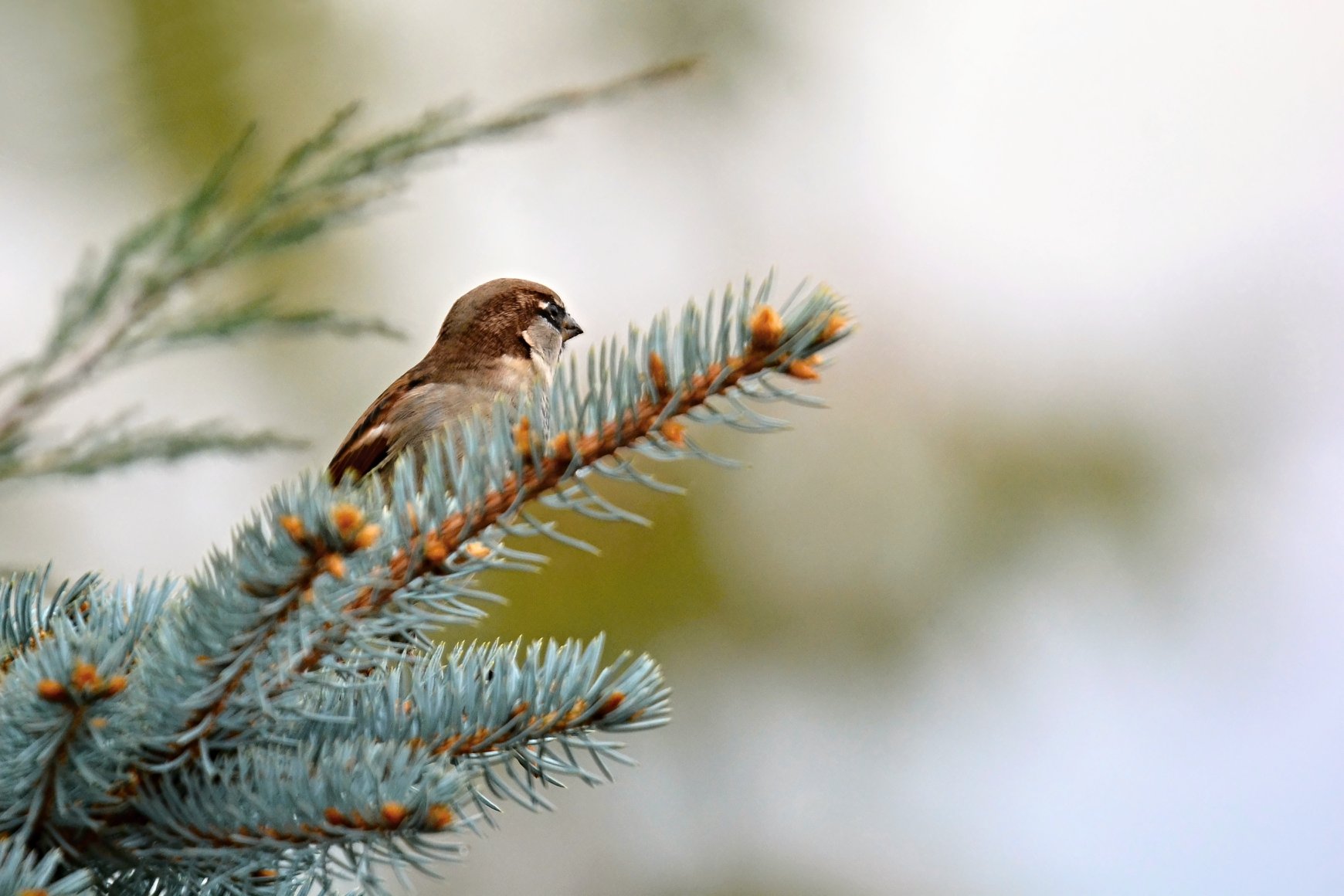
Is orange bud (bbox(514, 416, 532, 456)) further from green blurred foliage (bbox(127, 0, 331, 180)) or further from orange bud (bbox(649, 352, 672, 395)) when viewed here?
green blurred foliage (bbox(127, 0, 331, 180))

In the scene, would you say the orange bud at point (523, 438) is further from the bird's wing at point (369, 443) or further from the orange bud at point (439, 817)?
the bird's wing at point (369, 443)

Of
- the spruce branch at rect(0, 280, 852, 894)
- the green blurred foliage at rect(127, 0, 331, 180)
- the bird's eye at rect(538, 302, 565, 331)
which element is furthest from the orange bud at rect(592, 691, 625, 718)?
the green blurred foliage at rect(127, 0, 331, 180)

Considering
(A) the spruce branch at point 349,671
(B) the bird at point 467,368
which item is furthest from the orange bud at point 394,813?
(B) the bird at point 467,368

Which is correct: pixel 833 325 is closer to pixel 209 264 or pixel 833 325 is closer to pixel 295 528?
pixel 295 528

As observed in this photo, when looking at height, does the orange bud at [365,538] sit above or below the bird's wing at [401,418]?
below

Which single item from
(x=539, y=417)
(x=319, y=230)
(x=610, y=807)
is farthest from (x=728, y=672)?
(x=539, y=417)

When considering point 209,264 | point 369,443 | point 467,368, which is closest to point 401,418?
point 369,443
